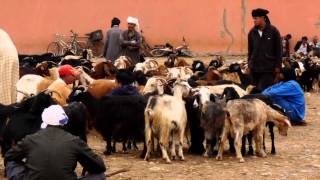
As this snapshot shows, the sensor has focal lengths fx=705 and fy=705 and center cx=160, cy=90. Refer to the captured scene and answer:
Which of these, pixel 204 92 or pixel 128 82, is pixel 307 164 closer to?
pixel 204 92

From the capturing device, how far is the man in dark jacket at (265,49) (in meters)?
11.1

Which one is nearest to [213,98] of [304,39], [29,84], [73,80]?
[73,80]

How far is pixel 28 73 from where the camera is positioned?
1208 centimetres

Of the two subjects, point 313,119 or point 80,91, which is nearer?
point 80,91

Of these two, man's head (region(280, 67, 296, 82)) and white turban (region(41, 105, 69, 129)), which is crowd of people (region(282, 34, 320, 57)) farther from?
white turban (region(41, 105, 69, 129))

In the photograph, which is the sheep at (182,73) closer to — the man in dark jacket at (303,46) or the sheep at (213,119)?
the sheep at (213,119)

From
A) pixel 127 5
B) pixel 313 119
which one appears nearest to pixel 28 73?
pixel 313 119

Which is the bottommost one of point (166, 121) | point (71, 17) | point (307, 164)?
point (307, 164)

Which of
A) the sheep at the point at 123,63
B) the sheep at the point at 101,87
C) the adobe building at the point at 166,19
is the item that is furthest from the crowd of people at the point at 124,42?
the adobe building at the point at 166,19

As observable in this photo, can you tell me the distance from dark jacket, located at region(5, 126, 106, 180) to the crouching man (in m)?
6.34

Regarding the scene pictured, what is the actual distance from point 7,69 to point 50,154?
10.7ft

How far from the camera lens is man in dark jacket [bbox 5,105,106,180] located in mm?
5340

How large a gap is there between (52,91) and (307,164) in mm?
3370

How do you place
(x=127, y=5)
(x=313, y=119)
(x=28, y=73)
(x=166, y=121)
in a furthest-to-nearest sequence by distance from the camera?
(x=127, y=5) → (x=313, y=119) → (x=28, y=73) → (x=166, y=121)
